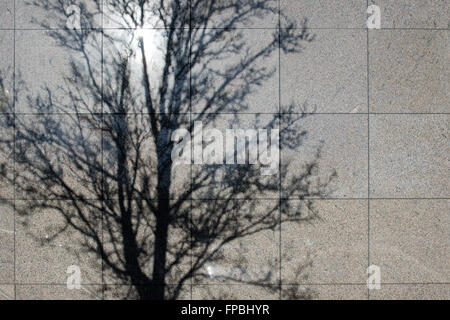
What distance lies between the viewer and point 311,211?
6.49 m

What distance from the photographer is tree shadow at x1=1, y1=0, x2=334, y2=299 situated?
6.48 m

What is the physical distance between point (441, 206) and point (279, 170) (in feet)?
9.41

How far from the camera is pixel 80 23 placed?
6.55m

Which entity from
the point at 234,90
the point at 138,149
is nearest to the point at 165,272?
the point at 138,149

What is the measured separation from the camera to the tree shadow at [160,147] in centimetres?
648

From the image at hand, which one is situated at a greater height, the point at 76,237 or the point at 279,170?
the point at 279,170

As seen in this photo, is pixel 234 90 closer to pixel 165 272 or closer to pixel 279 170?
pixel 279 170

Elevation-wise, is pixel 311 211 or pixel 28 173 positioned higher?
pixel 28 173

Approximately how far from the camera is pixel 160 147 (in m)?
6.48

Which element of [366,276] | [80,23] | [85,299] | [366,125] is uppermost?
[80,23]

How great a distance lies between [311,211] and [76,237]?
4.08m

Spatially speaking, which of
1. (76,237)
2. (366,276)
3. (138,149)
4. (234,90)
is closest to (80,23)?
(138,149)

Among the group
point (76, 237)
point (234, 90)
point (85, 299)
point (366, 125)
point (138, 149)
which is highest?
point (234, 90)

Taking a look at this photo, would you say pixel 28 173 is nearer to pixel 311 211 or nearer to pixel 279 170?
pixel 279 170
